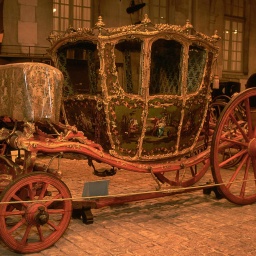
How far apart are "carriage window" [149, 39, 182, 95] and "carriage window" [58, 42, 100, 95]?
76 centimetres

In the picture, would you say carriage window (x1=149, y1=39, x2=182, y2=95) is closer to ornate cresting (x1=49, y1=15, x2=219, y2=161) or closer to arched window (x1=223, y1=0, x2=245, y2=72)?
ornate cresting (x1=49, y1=15, x2=219, y2=161)

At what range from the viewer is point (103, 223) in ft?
15.9

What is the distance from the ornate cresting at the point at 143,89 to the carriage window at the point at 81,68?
0.01 meters

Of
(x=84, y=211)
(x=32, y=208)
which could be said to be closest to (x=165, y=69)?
(x=84, y=211)

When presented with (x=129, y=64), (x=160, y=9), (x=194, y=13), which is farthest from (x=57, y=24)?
(x=129, y=64)

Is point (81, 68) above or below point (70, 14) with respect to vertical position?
below

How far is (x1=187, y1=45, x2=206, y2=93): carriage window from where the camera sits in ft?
18.4

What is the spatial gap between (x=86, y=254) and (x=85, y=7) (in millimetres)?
10207

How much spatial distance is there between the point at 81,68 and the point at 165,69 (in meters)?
1.14

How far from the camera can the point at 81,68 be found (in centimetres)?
626

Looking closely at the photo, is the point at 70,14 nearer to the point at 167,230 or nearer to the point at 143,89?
the point at 143,89

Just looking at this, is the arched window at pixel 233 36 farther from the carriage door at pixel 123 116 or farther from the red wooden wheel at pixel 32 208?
the red wooden wheel at pixel 32 208

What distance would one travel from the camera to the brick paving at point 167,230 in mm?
4090

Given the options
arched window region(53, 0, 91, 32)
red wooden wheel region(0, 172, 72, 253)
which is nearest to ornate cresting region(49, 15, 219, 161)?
red wooden wheel region(0, 172, 72, 253)
